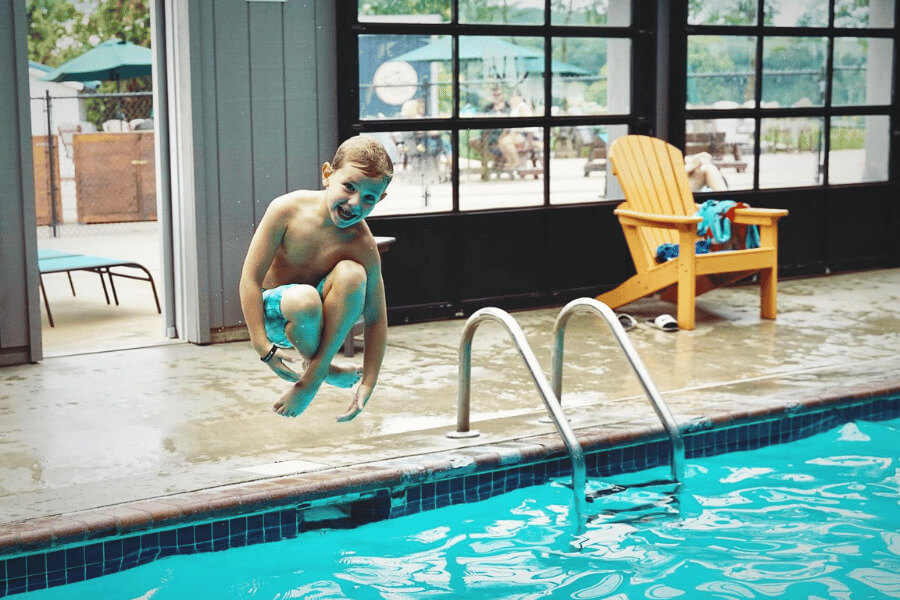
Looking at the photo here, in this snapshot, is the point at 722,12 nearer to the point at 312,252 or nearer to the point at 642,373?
the point at 642,373

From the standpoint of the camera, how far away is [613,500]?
4562mm

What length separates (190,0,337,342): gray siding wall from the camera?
6.53 m

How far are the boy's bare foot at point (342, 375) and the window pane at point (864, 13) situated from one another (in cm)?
674

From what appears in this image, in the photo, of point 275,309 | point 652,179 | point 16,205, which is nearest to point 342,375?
point 275,309

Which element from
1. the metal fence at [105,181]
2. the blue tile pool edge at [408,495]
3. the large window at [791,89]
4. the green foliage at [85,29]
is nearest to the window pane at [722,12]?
the large window at [791,89]

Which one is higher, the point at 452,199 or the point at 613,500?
the point at 452,199

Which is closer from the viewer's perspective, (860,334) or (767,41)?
(860,334)

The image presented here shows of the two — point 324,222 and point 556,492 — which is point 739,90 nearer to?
point 556,492

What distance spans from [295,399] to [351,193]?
0.53 meters

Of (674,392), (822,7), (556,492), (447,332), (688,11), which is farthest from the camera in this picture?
(822,7)

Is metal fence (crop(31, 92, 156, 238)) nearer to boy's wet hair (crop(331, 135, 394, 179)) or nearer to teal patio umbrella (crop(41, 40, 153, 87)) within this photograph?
teal patio umbrella (crop(41, 40, 153, 87))

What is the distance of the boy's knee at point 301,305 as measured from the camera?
2.82 m

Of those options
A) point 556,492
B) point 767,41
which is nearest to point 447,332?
point 556,492

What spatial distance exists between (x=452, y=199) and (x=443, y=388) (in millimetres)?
2128
